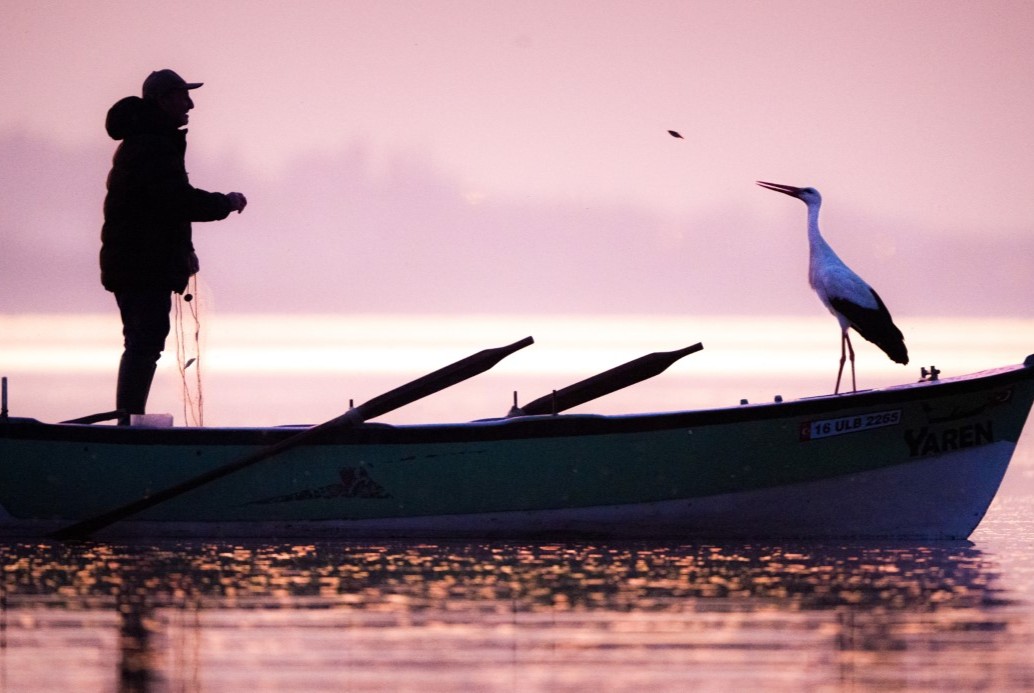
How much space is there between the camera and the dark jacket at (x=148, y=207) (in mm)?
11625

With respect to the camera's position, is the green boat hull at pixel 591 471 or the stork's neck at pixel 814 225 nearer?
the green boat hull at pixel 591 471

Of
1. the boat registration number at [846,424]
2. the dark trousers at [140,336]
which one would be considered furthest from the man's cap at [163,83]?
the boat registration number at [846,424]

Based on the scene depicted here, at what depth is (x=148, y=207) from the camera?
11.7 meters

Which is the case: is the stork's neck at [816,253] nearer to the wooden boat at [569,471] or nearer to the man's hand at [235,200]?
the wooden boat at [569,471]

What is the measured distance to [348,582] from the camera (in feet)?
29.9

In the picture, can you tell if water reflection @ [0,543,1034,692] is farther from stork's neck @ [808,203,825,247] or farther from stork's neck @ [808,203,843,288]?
stork's neck @ [808,203,825,247]

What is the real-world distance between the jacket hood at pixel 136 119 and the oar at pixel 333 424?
2158 mm

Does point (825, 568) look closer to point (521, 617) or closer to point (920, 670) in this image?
point (521, 617)

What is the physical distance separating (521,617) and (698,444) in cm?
397

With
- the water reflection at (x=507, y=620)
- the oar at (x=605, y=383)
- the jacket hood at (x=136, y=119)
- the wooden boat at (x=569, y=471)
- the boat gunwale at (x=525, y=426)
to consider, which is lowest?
the water reflection at (x=507, y=620)

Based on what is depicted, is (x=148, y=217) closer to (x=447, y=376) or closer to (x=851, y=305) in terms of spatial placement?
(x=447, y=376)

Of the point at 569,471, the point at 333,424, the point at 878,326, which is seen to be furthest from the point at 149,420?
the point at 878,326

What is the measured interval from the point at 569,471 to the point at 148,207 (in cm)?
310

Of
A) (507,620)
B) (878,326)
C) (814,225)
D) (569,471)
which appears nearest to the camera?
(507,620)
